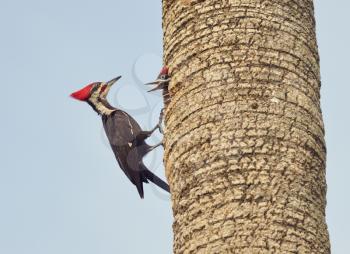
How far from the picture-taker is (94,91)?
6.49 meters

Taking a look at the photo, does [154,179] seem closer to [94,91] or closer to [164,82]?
[94,91]

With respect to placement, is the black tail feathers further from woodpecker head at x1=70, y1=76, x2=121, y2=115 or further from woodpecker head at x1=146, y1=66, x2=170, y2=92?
woodpecker head at x1=146, y1=66, x2=170, y2=92

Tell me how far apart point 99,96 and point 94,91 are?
0.24 feet

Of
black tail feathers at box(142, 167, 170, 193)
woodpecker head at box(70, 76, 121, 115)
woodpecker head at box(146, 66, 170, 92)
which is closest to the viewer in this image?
woodpecker head at box(146, 66, 170, 92)

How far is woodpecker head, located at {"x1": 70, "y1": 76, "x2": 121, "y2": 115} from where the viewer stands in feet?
21.2

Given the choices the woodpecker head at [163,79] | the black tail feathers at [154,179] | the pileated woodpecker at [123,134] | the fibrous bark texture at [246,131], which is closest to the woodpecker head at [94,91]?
the pileated woodpecker at [123,134]

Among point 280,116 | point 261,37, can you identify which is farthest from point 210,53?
point 280,116

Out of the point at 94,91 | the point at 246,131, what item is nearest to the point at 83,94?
the point at 94,91

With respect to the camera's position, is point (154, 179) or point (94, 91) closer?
point (154, 179)

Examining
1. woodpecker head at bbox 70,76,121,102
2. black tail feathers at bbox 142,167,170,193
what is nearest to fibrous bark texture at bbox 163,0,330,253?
black tail feathers at bbox 142,167,170,193

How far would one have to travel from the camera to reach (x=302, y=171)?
2719mm

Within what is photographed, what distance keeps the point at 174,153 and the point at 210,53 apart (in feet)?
1.41

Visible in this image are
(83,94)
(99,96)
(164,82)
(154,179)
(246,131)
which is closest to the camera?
(246,131)

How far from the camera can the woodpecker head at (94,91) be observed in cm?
625
